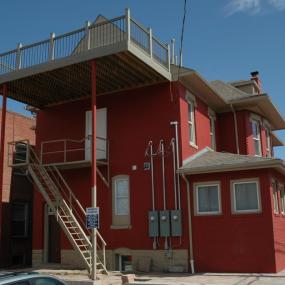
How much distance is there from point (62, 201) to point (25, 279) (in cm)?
1087

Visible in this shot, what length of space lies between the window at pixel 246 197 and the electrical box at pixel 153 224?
2843mm

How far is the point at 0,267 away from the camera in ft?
69.8

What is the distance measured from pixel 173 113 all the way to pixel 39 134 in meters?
6.82

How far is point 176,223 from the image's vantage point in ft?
53.4

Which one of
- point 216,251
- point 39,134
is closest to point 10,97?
point 39,134

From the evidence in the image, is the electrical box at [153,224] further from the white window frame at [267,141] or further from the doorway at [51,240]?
the white window frame at [267,141]

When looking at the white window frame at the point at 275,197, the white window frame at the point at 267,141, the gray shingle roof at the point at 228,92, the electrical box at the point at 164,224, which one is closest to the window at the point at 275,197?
the white window frame at the point at 275,197

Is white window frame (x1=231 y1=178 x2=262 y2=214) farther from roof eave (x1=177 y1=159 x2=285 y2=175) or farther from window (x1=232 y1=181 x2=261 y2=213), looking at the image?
roof eave (x1=177 y1=159 x2=285 y2=175)

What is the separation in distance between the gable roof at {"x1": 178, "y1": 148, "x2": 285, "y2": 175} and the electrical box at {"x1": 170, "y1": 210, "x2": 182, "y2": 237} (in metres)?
1.49

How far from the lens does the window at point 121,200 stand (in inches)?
693

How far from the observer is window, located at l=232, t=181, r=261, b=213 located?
1568cm

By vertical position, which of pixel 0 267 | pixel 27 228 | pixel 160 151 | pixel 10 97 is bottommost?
pixel 0 267

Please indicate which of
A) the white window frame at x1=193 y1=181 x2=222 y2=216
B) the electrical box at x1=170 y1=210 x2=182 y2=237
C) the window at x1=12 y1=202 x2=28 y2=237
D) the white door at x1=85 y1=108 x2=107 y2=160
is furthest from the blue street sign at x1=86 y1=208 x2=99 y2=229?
the window at x1=12 y1=202 x2=28 y2=237

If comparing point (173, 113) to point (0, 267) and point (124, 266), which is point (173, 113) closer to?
point (124, 266)
